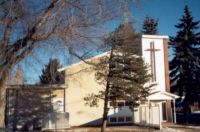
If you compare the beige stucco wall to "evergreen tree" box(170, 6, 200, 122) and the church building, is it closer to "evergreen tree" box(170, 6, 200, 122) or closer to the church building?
the church building

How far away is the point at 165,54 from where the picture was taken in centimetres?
3419

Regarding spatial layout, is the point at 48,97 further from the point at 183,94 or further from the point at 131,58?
the point at 183,94

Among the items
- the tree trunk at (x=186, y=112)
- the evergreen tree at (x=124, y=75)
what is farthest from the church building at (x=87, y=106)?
the tree trunk at (x=186, y=112)

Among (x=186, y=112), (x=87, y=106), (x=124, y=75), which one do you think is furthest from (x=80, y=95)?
(x=186, y=112)

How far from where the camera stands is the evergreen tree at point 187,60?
3822cm

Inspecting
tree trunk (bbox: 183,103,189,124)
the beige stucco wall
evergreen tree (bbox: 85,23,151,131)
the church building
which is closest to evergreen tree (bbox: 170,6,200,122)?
tree trunk (bbox: 183,103,189,124)

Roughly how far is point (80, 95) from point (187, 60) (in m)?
14.9

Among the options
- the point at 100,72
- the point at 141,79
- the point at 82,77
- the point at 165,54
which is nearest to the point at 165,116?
the point at 165,54

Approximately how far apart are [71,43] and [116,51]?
9048 millimetres

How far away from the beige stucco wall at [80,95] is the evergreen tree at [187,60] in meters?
12.5

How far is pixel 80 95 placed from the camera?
2959cm

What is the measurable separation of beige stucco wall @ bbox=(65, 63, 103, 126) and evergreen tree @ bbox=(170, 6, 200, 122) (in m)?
12.5

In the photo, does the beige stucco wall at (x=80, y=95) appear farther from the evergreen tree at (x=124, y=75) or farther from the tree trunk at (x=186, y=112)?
the tree trunk at (x=186, y=112)

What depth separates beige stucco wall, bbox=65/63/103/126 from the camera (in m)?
29.2
